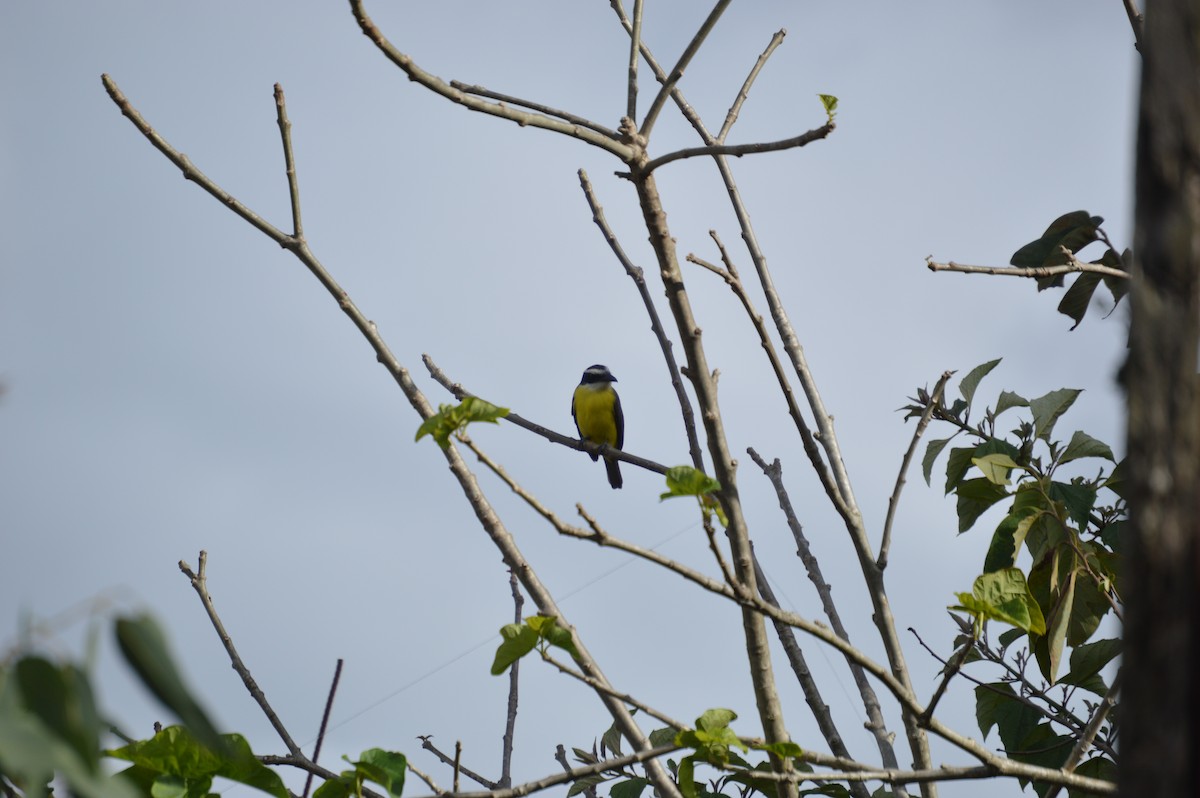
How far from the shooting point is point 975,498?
4410 mm

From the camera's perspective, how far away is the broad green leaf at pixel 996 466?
413 cm

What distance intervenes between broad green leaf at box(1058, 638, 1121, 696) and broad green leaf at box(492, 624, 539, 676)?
2.37 m

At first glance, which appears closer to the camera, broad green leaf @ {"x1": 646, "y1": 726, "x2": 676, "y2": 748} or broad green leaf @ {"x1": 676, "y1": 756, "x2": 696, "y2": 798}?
broad green leaf @ {"x1": 676, "y1": 756, "x2": 696, "y2": 798}

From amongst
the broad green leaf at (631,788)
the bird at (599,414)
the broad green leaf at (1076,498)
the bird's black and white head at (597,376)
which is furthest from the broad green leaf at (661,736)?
the bird's black and white head at (597,376)

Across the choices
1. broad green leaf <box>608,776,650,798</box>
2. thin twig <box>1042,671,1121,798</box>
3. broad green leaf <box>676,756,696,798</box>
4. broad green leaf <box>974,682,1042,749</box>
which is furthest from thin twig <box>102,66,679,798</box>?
broad green leaf <box>974,682,1042,749</box>

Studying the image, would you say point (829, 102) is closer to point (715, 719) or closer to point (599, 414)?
point (715, 719)

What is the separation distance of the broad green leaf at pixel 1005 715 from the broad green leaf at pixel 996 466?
0.76 meters

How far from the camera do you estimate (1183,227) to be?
1054 millimetres

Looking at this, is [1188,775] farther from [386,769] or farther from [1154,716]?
[386,769]

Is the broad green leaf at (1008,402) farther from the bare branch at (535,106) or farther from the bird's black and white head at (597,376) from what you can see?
the bird's black and white head at (597,376)

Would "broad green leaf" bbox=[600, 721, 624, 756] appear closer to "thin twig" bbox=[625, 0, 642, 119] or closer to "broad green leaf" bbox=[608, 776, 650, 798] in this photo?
"broad green leaf" bbox=[608, 776, 650, 798]

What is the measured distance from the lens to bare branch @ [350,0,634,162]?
2.51 metres

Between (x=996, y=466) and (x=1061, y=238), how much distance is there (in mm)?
848

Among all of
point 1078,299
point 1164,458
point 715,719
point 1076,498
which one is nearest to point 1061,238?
point 1078,299
